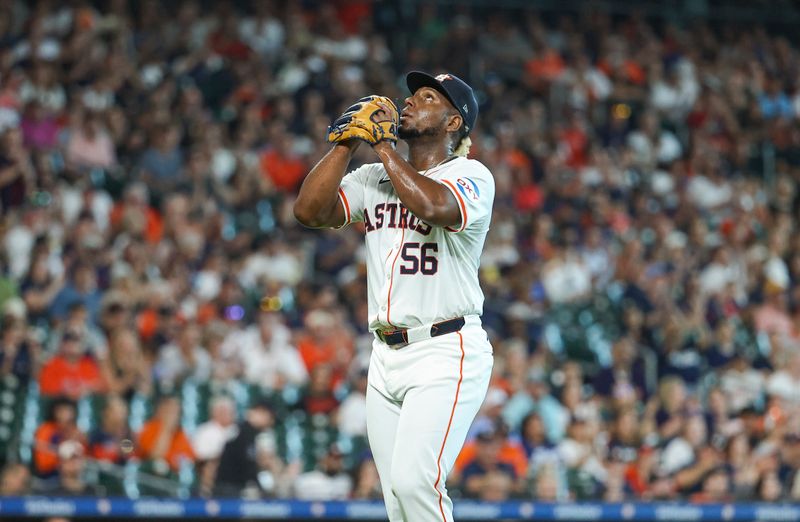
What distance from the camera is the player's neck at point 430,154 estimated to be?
14.5 feet

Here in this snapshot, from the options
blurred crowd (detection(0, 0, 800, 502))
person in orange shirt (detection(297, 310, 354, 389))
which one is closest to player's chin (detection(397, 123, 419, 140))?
blurred crowd (detection(0, 0, 800, 502))

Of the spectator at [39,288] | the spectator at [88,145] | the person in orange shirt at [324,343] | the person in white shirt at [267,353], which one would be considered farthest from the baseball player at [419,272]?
the spectator at [88,145]

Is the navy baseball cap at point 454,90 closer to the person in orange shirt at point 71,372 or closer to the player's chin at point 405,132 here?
the player's chin at point 405,132

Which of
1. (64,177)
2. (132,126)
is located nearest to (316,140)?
(132,126)

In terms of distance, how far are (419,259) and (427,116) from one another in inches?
21.2

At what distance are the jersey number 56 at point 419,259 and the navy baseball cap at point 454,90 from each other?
53cm

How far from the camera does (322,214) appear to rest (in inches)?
170

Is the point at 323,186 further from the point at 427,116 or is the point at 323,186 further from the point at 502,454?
the point at 502,454

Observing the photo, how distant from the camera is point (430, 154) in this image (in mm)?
4422

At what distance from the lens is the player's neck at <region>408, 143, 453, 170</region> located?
442cm

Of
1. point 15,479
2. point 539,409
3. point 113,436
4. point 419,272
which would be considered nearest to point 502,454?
point 539,409

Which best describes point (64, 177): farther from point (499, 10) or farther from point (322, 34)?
point (499, 10)

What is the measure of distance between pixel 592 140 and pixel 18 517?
319 inches

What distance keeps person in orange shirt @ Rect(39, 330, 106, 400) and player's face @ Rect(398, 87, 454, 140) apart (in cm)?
477
